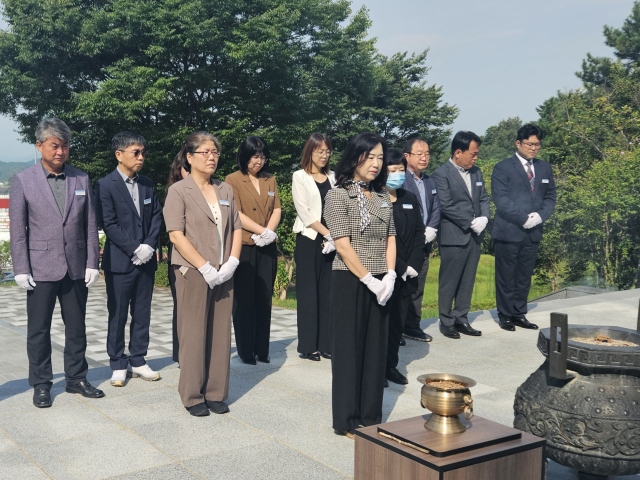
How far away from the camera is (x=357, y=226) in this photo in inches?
143

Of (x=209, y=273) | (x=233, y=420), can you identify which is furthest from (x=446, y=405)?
(x=209, y=273)

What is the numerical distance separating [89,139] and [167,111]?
2703 millimetres

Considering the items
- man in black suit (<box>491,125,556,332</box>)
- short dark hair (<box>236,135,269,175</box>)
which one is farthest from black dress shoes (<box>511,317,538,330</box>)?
short dark hair (<box>236,135,269,175</box>)

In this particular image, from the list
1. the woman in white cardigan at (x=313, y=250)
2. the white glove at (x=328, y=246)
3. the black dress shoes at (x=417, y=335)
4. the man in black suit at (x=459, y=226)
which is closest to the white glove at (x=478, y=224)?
the man in black suit at (x=459, y=226)

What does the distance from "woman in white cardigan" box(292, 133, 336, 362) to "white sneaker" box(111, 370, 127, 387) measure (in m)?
1.53

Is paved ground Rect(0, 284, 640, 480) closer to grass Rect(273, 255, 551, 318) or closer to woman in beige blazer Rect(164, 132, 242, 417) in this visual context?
woman in beige blazer Rect(164, 132, 242, 417)

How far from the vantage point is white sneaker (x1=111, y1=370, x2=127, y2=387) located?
15.3 feet

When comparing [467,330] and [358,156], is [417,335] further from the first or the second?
[358,156]

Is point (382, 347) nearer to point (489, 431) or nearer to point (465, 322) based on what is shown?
point (489, 431)

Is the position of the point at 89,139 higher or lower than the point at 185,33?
lower

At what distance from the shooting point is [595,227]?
12172mm

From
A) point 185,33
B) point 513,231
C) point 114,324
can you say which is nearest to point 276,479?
point 114,324

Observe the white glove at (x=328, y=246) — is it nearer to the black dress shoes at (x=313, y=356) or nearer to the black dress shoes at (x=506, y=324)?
the black dress shoes at (x=313, y=356)

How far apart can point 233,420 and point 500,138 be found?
5838 centimetres
